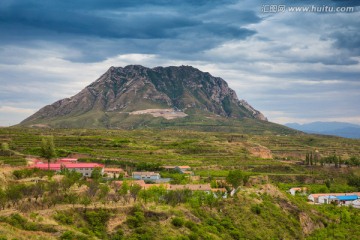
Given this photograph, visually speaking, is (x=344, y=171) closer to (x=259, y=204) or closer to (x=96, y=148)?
(x=259, y=204)

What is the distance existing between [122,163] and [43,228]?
236 ft

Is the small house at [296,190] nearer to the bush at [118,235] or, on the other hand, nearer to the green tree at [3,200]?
the bush at [118,235]

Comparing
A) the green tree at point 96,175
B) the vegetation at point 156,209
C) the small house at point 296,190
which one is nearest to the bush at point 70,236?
the vegetation at point 156,209

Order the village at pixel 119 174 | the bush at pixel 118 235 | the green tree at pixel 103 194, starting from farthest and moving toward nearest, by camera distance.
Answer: the village at pixel 119 174, the green tree at pixel 103 194, the bush at pixel 118 235

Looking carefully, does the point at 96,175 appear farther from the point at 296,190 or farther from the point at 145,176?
the point at 296,190

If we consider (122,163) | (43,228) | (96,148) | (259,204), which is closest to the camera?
(43,228)

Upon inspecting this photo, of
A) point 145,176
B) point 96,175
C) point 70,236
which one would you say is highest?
point 96,175

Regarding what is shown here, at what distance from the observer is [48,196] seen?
50750mm

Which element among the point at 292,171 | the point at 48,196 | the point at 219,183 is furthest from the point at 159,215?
the point at 292,171

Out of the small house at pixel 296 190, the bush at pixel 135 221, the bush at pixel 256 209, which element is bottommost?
the small house at pixel 296 190

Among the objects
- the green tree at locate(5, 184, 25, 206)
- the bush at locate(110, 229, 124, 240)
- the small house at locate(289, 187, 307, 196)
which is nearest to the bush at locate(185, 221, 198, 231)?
the bush at locate(110, 229, 124, 240)

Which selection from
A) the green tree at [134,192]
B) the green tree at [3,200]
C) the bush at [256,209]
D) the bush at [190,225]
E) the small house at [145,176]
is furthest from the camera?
the small house at [145,176]

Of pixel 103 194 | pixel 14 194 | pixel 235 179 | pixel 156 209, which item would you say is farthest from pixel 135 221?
pixel 235 179

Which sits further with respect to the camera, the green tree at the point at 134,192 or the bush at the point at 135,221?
the green tree at the point at 134,192
